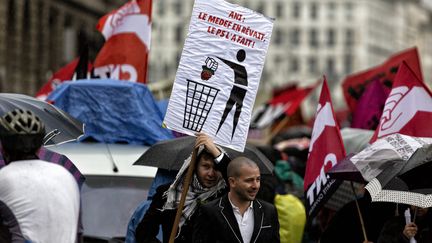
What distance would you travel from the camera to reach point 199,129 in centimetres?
918

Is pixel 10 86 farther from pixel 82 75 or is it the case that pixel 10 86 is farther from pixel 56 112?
pixel 56 112

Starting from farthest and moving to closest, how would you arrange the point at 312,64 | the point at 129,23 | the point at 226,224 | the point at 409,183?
the point at 312,64, the point at 129,23, the point at 409,183, the point at 226,224

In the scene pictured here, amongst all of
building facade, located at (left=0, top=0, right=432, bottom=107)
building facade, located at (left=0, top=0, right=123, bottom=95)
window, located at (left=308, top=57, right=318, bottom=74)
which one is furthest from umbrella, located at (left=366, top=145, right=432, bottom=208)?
window, located at (left=308, top=57, right=318, bottom=74)

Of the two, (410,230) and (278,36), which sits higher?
(278,36)

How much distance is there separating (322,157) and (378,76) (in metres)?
7.11

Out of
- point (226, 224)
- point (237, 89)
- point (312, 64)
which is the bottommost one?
point (226, 224)

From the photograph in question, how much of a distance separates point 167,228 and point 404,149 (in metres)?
1.80

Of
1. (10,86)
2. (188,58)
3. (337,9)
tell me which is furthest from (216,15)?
(337,9)

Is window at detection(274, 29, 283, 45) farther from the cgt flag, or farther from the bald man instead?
the bald man

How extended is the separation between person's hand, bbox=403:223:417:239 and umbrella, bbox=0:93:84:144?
226cm

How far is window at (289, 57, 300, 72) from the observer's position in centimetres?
13925

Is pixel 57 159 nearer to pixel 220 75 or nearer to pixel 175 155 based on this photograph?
pixel 220 75

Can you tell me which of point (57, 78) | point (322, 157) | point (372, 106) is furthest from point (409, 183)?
point (57, 78)

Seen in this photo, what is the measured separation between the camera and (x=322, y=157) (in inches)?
445
